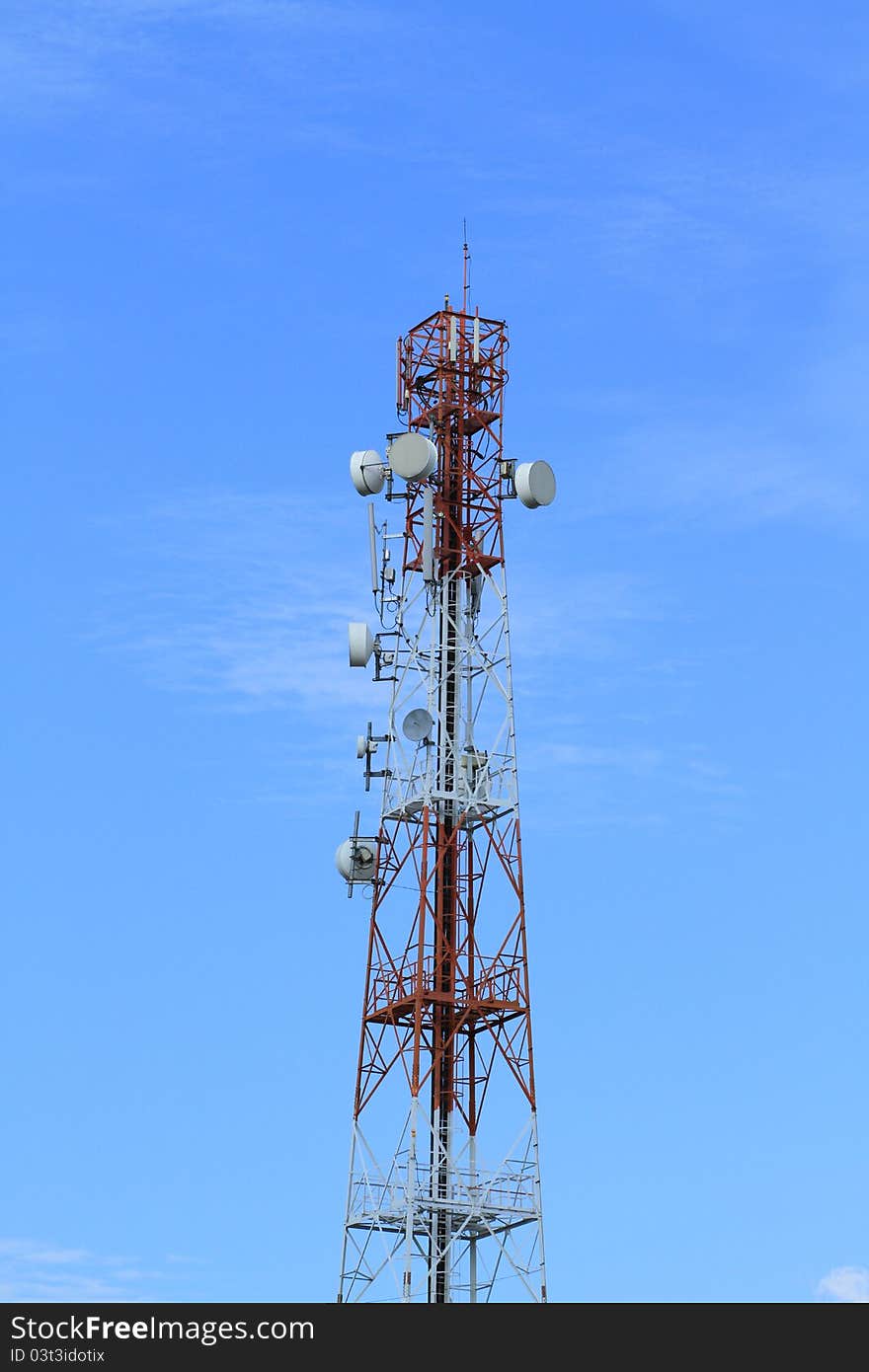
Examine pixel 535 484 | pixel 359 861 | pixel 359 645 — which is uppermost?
pixel 535 484

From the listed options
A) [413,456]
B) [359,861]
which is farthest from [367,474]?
[359,861]

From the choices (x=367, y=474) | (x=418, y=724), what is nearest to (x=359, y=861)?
(x=418, y=724)

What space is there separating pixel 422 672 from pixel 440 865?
264 inches

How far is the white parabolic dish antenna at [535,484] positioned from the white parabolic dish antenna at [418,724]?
27.3ft

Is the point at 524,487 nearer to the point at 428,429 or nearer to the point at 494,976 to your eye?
the point at 428,429

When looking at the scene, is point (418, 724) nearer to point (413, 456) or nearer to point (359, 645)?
point (359, 645)

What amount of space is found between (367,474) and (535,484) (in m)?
5.80

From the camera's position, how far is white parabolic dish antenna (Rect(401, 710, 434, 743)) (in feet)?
283

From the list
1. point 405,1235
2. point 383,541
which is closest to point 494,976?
point 405,1235

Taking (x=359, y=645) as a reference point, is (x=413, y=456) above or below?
above

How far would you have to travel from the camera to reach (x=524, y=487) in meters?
88.6

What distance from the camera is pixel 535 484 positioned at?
88750 millimetres

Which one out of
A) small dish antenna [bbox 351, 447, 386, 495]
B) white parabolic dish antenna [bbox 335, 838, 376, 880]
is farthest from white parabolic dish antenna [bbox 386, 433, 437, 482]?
white parabolic dish antenna [bbox 335, 838, 376, 880]

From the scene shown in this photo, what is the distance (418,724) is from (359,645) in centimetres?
390
